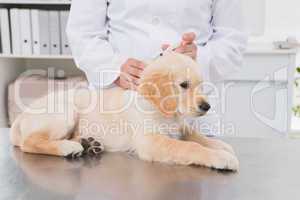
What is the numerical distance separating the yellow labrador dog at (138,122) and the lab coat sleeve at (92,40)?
160 millimetres

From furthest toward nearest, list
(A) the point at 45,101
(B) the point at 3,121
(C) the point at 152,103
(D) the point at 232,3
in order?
(B) the point at 3,121, (D) the point at 232,3, (A) the point at 45,101, (C) the point at 152,103

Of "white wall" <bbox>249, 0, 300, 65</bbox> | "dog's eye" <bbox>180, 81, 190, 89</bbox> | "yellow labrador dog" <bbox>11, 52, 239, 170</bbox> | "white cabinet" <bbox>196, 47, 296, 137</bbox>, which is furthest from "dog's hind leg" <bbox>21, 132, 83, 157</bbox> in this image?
"white wall" <bbox>249, 0, 300, 65</bbox>

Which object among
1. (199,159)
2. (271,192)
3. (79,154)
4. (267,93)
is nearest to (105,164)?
(79,154)

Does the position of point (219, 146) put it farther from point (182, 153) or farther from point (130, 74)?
point (130, 74)

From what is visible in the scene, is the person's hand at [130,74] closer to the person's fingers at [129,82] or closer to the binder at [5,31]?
the person's fingers at [129,82]

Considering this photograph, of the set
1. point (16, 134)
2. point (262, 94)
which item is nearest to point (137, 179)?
point (16, 134)

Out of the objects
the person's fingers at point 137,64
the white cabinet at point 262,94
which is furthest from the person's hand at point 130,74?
the white cabinet at point 262,94

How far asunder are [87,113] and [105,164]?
118 mm

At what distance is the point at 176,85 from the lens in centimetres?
73

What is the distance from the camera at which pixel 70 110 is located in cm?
86

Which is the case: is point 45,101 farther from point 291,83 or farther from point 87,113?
point 291,83

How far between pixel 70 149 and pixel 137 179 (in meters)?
0.17

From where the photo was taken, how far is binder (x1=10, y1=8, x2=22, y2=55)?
206 cm

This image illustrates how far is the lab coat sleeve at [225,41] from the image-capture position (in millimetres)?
1053
